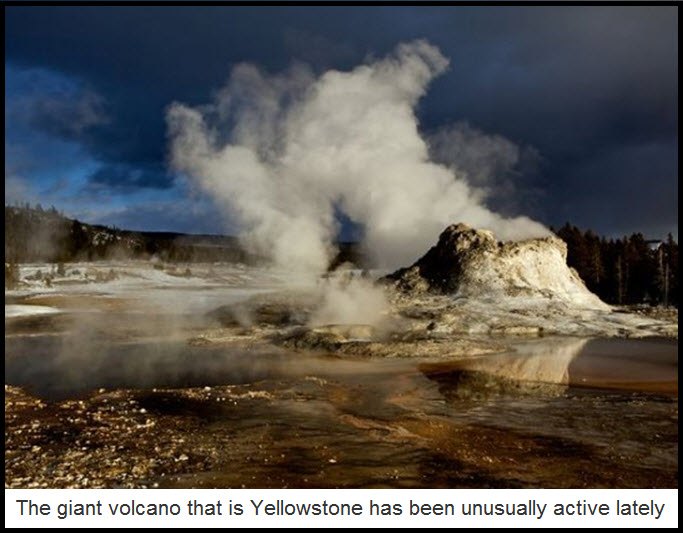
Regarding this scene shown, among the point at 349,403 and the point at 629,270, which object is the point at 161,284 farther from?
the point at 349,403

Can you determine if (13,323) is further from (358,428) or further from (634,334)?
(634,334)

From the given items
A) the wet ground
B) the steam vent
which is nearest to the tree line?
the steam vent

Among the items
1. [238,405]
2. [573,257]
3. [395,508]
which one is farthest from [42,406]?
[573,257]

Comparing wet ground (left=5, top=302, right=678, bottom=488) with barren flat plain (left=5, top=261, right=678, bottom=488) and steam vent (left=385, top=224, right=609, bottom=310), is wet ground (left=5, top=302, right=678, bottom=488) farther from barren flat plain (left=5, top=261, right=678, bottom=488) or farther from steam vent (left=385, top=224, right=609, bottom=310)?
steam vent (left=385, top=224, right=609, bottom=310)

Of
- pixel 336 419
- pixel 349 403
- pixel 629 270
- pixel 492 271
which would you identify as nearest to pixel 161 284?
pixel 492 271

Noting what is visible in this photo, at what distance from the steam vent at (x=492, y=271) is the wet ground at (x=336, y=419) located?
11164 millimetres

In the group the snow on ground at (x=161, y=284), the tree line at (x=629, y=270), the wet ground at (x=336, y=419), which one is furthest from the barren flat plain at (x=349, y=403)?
the tree line at (x=629, y=270)

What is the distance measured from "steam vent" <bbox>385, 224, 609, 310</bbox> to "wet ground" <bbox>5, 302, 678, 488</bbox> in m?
11.2

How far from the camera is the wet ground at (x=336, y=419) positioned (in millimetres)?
6930

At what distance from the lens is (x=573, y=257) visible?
4984 centimetres

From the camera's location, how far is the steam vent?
28969mm

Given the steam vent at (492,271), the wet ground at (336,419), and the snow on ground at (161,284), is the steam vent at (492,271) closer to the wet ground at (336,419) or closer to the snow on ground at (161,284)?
the snow on ground at (161,284)

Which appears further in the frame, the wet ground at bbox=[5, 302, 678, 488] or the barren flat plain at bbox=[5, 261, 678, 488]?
the barren flat plain at bbox=[5, 261, 678, 488]

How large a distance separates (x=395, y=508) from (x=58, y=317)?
27756 millimetres
